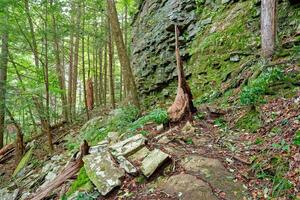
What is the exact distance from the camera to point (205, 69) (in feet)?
30.4

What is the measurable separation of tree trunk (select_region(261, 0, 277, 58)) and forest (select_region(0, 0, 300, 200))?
27 mm

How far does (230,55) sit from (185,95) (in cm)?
295

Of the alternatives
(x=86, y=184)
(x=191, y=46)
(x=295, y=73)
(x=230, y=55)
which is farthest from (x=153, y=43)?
(x=86, y=184)

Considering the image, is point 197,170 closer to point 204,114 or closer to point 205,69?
point 204,114

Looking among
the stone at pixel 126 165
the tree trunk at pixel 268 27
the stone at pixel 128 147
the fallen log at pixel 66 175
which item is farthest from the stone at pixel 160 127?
the tree trunk at pixel 268 27

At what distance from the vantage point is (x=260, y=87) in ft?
19.3

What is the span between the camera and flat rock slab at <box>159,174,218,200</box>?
362 centimetres

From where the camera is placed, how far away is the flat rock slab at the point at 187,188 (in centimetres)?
362

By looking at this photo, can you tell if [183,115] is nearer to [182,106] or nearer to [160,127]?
[182,106]

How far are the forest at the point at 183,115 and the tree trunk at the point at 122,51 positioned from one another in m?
0.03

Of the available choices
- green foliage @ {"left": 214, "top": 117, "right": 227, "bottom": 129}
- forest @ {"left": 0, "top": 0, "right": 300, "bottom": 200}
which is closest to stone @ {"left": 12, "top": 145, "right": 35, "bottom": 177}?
forest @ {"left": 0, "top": 0, "right": 300, "bottom": 200}

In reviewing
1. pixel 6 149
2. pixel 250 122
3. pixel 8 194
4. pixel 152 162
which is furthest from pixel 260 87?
pixel 6 149

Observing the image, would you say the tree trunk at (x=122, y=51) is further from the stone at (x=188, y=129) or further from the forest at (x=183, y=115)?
the stone at (x=188, y=129)

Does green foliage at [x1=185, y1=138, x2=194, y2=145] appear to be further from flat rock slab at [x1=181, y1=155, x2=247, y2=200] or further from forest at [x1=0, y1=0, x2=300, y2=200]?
flat rock slab at [x1=181, y1=155, x2=247, y2=200]
